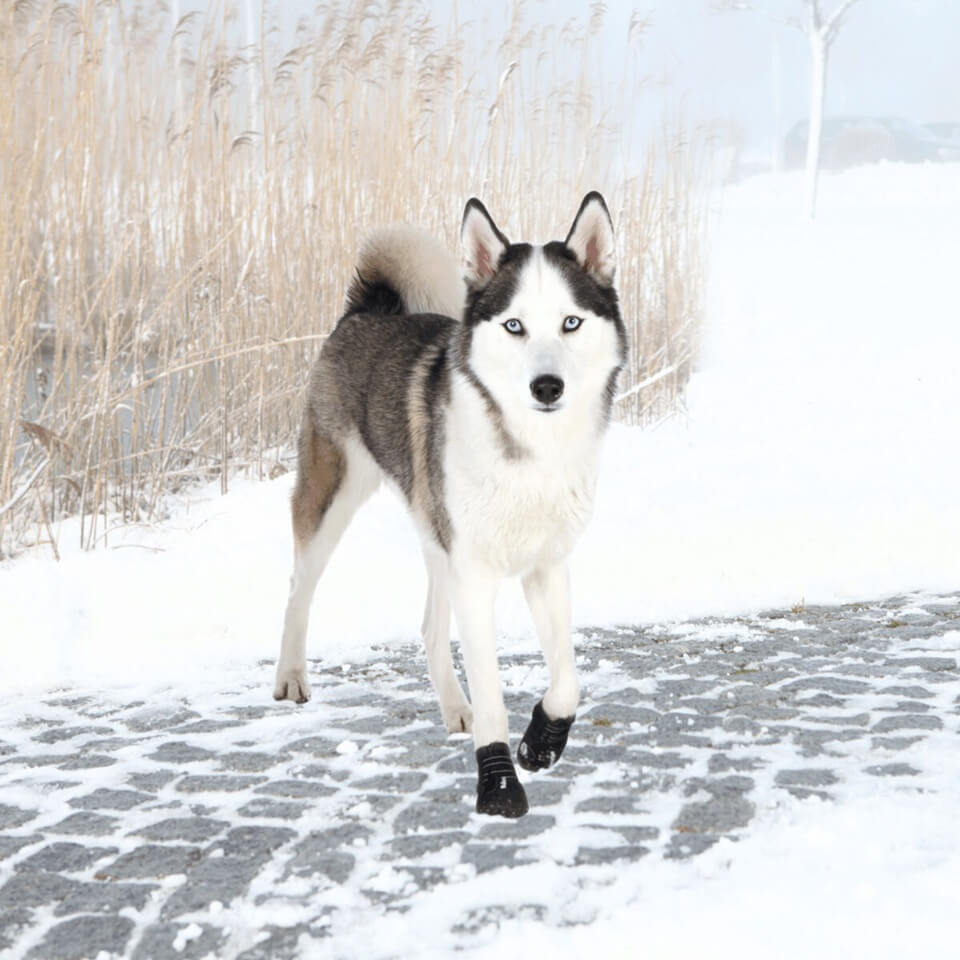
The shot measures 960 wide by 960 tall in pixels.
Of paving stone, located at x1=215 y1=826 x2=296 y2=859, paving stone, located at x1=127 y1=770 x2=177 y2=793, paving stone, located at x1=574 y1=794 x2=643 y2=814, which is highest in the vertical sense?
paving stone, located at x1=574 y1=794 x2=643 y2=814

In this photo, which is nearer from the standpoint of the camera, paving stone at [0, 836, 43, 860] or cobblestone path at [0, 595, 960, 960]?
cobblestone path at [0, 595, 960, 960]

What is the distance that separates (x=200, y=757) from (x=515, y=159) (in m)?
5.31

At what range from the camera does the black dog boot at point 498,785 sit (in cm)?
293

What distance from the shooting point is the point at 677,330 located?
8.71 m

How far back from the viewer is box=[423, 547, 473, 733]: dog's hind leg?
12.0ft

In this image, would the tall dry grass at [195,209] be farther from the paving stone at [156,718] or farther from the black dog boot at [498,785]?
the black dog boot at [498,785]

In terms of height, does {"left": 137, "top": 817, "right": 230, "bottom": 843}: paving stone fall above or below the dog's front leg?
below

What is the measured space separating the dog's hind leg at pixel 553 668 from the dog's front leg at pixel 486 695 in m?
0.18

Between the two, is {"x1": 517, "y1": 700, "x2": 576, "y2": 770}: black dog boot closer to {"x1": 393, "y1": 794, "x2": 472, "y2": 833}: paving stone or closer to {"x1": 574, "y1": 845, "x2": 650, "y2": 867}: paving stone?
{"x1": 393, "y1": 794, "x2": 472, "y2": 833}: paving stone

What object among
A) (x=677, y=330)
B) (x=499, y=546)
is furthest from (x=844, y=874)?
(x=677, y=330)

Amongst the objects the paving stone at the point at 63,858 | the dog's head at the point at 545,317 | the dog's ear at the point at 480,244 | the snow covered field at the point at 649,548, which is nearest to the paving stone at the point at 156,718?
the snow covered field at the point at 649,548

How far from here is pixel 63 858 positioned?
279 cm

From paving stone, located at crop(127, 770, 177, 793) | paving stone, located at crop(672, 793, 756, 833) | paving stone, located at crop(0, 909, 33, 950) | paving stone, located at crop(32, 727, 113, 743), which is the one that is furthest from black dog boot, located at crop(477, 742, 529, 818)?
paving stone, located at crop(32, 727, 113, 743)

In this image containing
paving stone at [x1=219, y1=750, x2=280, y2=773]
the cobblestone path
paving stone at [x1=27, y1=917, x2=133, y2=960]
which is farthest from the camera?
paving stone at [x1=219, y1=750, x2=280, y2=773]
